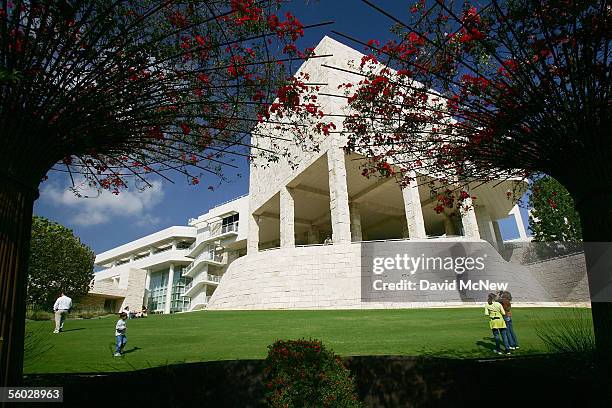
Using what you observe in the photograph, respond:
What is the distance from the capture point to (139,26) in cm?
363

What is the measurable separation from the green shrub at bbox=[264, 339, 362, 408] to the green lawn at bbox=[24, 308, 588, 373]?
138 inches

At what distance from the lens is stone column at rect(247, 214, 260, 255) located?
3047cm

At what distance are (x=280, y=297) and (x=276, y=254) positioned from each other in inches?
115

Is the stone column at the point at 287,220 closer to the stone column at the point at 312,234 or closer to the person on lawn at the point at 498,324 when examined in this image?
the stone column at the point at 312,234

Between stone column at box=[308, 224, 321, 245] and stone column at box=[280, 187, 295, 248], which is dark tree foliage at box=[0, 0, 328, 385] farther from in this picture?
stone column at box=[308, 224, 321, 245]

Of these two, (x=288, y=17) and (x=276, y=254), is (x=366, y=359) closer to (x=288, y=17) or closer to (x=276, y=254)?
(x=288, y=17)

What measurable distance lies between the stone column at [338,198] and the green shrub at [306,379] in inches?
724

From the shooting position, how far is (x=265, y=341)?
952 cm

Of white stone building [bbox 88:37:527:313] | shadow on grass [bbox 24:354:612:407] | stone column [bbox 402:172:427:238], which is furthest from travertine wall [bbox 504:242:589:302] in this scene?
shadow on grass [bbox 24:354:612:407]

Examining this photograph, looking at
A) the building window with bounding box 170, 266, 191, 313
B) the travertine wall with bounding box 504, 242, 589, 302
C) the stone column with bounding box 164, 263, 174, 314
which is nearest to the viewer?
the travertine wall with bounding box 504, 242, 589, 302

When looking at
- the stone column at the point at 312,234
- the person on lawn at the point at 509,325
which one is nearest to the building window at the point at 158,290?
the stone column at the point at 312,234

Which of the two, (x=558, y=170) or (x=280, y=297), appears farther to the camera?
(x=280, y=297)

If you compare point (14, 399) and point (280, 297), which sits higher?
point (280, 297)

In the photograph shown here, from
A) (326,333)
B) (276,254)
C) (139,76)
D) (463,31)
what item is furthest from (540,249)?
(139,76)
